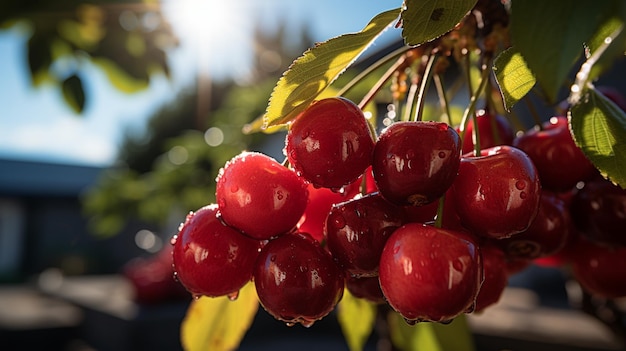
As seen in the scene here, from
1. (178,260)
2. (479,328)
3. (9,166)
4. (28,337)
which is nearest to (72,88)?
(178,260)

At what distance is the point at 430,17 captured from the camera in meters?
0.34

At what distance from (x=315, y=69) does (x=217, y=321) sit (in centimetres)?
33

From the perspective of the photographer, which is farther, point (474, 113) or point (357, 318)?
point (357, 318)

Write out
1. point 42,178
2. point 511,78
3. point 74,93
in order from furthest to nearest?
point 42,178, point 74,93, point 511,78

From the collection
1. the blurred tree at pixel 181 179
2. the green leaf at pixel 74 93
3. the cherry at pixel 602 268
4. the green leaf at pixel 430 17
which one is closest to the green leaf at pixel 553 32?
the green leaf at pixel 430 17

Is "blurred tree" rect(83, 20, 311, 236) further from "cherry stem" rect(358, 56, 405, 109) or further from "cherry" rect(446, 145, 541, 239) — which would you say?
"cherry" rect(446, 145, 541, 239)

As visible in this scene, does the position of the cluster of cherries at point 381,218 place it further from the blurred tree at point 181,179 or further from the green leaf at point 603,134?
the blurred tree at point 181,179

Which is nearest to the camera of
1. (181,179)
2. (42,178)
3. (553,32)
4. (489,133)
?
(553,32)

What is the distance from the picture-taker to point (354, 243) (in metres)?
0.38

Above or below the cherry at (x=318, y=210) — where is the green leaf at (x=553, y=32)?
above

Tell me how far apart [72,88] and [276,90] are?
4.12 ft

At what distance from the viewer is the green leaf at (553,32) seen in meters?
0.23

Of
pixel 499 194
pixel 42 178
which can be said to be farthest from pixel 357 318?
pixel 42 178

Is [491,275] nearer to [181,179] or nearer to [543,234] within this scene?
[543,234]
